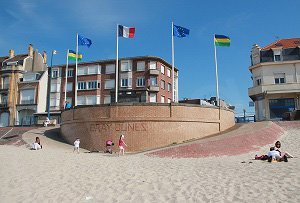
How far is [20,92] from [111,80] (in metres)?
18.5

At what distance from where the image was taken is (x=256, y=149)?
21.4 m

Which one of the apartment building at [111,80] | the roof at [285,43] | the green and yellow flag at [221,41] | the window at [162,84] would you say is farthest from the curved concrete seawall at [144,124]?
the roof at [285,43]

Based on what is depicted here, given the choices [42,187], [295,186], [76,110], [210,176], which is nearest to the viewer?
[295,186]

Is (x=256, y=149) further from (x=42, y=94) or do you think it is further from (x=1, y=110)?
(x=1, y=110)

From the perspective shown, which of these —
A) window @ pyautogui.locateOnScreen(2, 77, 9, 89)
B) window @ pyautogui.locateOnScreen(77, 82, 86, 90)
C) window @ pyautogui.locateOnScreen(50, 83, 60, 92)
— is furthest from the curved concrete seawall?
window @ pyautogui.locateOnScreen(2, 77, 9, 89)

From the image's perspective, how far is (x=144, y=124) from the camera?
81.4ft

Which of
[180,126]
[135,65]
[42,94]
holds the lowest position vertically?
[180,126]

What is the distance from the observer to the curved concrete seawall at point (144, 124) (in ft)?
80.9

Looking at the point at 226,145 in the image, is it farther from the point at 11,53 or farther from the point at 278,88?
the point at 11,53

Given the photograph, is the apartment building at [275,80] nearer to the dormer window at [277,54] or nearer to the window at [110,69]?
the dormer window at [277,54]

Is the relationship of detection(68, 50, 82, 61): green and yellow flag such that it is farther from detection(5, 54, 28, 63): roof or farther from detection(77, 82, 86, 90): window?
detection(5, 54, 28, 63): roof

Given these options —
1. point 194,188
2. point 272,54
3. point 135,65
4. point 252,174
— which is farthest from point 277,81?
point 194,188

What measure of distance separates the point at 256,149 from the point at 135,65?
35.1m

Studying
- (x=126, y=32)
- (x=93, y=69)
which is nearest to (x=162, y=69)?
(x=93, y=69)
